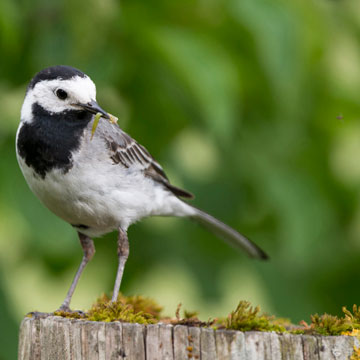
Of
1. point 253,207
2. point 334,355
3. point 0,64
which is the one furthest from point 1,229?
point 334,355

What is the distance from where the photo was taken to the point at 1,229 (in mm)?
6035

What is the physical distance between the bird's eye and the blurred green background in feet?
3.01

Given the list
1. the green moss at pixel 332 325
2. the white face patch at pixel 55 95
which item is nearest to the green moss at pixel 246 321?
the green moss at pixel 332 325

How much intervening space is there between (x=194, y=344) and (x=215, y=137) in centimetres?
293

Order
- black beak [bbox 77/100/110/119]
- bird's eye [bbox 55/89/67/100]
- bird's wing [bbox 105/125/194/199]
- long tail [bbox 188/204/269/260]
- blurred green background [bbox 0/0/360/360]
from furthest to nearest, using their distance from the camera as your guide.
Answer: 1. long tail [bbox 188/204/269/260]
2. blurred green background [bbox 0/0/360/360]
3. bird's wing [bbox 105/125/194/199]
4. bird's eye [bbox 55/89/67/100]
5. black beak [bbox 77/100/110/119]

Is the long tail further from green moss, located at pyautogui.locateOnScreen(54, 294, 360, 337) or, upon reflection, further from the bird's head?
green moss, located at pyautogui.locateOnScreen(54, 294, 360, 337)

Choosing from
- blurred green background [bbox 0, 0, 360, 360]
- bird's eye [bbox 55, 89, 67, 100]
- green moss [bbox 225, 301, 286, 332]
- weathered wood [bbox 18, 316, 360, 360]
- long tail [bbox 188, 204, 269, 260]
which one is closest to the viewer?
weathered wood [bbox 18, 316, 360, 360]

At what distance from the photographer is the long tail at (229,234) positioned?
5434 millimetres

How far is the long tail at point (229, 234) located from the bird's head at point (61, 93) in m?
1.56

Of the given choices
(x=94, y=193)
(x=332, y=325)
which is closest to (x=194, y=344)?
(x=332, y=325)

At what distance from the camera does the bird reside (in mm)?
4230

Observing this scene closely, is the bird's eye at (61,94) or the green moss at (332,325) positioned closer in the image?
the green moss at (332,325)

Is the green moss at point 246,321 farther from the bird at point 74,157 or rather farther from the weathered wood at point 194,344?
the bird at point 74,157

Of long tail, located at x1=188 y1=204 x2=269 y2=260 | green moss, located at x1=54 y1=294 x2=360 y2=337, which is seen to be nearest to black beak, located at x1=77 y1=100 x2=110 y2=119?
Result: green moss, located at x1=54 y1=294 x2=360 y2=337
